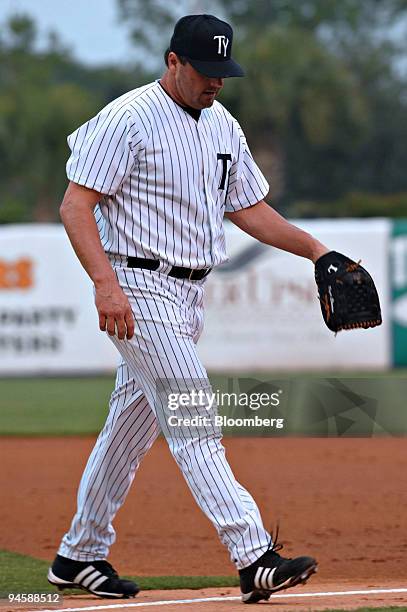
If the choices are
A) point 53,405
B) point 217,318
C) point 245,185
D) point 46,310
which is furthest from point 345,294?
point 46,310

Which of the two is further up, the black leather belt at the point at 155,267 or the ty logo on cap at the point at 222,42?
the ty logo on cap at the point at 222,42

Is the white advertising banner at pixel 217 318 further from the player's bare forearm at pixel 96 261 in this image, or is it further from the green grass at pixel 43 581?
the player's bare forearm at pixel 96 261

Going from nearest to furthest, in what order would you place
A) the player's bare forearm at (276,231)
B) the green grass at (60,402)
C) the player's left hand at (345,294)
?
the player's left hand at (345,294) → the player's bare forearm at (276,231) → the green grass at (60,402)

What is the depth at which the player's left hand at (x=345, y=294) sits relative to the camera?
440 cm

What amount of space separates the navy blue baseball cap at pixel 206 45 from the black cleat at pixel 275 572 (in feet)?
5.27

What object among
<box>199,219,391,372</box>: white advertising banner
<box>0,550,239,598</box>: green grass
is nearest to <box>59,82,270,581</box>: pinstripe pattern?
<box>0,550,239,598</box>: green grass

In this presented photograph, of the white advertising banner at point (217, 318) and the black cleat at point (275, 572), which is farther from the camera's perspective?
the white advertising banner at point (217, 318)

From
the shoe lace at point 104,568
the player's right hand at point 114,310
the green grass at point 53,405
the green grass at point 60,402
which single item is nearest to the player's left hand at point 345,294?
the player's right hand at point 114,310

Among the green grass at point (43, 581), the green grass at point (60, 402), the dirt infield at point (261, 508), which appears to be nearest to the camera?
the green grass at point (43, 581)

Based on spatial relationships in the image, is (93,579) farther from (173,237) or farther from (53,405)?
(53,405)

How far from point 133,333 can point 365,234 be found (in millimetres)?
11812

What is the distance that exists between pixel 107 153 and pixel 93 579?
1.55m

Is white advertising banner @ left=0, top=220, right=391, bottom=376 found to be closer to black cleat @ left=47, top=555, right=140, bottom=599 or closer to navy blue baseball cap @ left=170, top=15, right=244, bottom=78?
black cleat @ left=47, top=555, right=140, bottom=599

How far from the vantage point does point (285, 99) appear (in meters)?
38.1
